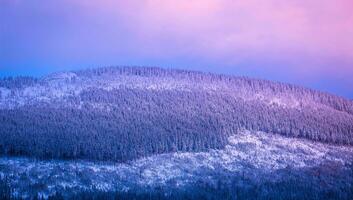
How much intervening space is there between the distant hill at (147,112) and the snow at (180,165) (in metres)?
3.42

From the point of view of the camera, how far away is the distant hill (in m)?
86.7

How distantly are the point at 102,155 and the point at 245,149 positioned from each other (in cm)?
3174

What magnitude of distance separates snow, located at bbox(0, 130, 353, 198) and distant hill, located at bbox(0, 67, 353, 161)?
342 cm

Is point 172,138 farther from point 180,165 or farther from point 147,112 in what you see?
point 147,112

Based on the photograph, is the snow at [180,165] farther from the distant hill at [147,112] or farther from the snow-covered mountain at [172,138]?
the distant hill at [147,112]

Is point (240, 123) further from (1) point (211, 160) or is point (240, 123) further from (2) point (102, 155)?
(2) point (102, 155)

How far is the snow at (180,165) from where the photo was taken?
6844 cm

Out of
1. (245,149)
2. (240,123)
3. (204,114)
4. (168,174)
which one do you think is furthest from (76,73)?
(168,174)

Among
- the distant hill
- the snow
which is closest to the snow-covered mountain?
the snow

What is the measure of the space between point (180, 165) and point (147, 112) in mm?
37859

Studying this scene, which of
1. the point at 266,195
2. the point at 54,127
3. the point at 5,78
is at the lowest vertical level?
the point at 266,195

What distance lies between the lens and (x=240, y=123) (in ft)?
387

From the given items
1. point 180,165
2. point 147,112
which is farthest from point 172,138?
point 147,112

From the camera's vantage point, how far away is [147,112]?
119625 mm
